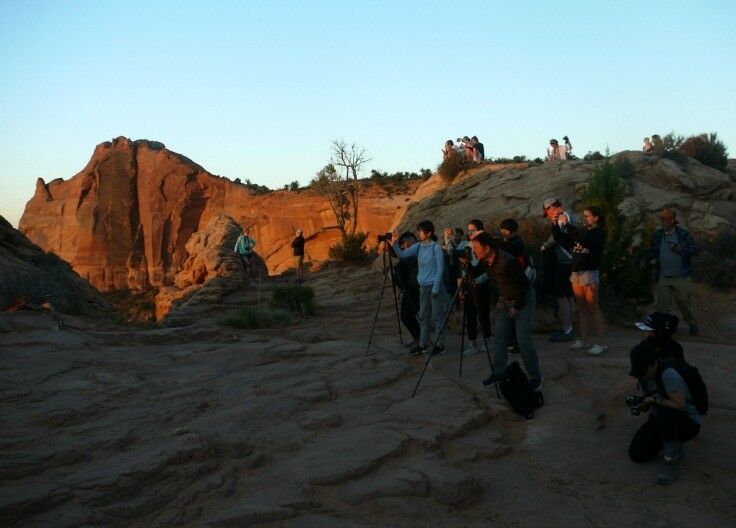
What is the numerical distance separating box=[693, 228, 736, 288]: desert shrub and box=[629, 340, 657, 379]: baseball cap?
464 inches

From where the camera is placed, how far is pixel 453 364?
895 cm

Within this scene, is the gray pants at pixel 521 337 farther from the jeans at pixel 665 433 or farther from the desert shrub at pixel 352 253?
the desert shrub at pixel 352 253

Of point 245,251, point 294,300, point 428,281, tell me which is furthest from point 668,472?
point 245,251

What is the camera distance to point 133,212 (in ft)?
159

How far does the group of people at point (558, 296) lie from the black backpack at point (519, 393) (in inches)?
6.3

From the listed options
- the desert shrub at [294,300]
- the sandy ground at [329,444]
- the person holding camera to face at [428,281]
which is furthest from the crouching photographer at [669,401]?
the desert shrub at [294,300]

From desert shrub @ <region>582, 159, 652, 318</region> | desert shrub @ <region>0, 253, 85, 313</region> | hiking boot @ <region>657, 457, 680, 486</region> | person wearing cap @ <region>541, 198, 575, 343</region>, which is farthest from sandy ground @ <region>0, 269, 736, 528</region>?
desert shrub @ <region>582, 159, 652, 318</region>

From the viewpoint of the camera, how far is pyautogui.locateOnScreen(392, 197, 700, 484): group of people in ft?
17.9

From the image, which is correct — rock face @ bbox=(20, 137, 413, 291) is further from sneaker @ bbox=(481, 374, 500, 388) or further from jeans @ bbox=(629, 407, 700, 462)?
jeans @ bbox=(629, 407, 700, 462)

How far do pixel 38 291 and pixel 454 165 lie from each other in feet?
65.1

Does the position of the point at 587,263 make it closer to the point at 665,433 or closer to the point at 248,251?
the point at 665,433

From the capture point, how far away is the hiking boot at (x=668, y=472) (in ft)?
17.4

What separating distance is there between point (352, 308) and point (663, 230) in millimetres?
8706

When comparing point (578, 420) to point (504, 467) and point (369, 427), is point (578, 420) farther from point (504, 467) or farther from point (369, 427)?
point (369, 427)
